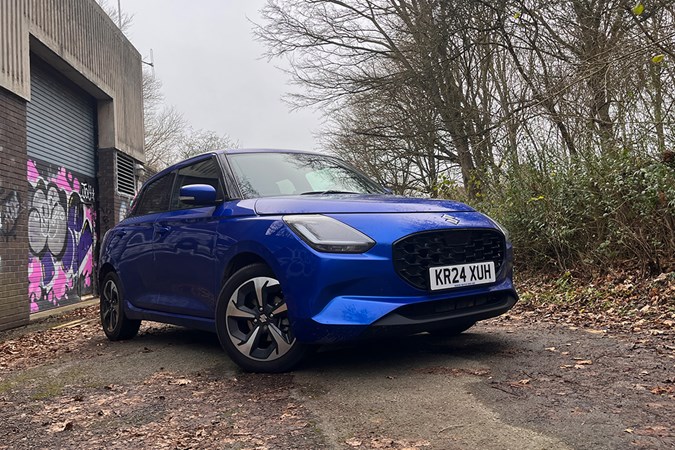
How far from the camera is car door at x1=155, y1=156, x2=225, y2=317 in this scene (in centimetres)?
420

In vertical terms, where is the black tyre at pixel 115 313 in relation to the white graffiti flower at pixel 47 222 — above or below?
below

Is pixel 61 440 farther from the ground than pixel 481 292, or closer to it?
closer to it

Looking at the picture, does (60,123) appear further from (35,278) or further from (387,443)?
(387,443)

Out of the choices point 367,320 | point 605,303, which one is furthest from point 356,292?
point 605,303

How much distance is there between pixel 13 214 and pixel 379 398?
7142 mm

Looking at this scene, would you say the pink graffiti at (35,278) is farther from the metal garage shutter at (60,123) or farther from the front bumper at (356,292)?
the front bumper at (356,292)

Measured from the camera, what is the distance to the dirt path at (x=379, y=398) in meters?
2.52

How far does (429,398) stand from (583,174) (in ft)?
18.5

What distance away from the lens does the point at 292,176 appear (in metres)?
4.48

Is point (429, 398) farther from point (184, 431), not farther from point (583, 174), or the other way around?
point (583, 174)

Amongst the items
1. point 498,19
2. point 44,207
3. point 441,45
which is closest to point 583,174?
point 498,19

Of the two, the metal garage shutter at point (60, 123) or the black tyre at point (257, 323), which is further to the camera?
the metal garage shutter at point (60, 123)

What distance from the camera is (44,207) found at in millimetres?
10508

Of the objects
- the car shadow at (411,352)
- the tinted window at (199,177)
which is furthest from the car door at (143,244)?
the car shadow at (411,352)
